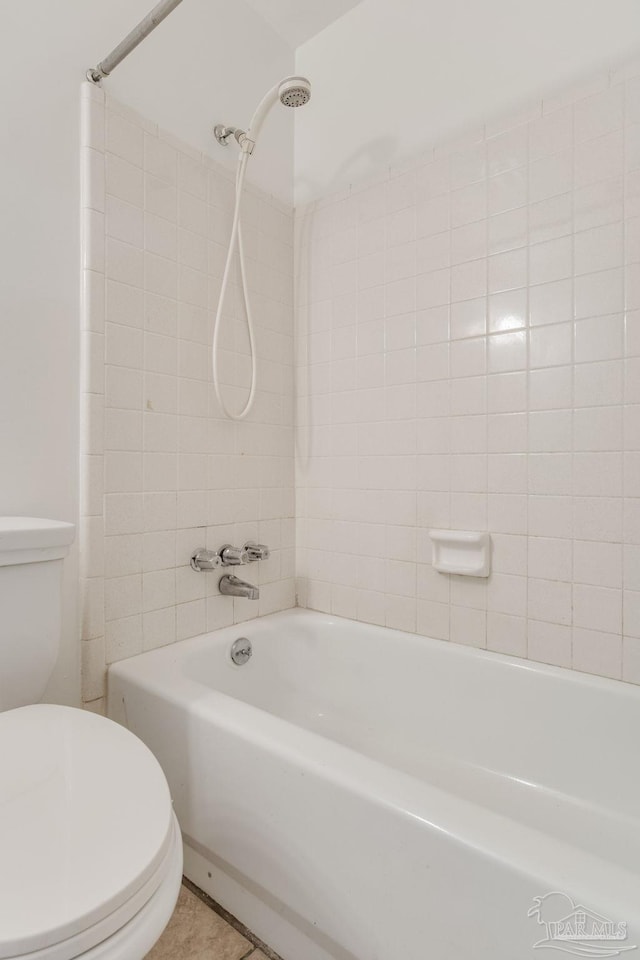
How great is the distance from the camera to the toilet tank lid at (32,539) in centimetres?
99

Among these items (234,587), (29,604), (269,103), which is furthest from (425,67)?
(29,604)

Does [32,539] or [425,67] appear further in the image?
[425,67]

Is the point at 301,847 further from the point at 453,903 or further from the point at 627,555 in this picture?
the point at 627,555

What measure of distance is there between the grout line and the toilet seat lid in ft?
1.87

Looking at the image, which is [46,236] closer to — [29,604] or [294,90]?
[294,90]

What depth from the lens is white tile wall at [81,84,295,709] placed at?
128cm

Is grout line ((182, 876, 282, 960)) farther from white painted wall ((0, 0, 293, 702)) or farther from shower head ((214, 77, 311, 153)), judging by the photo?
shower head ((214, 77, 311, 153))

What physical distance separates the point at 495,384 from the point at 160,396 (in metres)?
0.93

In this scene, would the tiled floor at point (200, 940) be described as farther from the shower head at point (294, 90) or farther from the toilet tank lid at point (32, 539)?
the shower head at point (294, 90)

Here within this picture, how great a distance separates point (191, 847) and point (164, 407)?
1095 millimetres

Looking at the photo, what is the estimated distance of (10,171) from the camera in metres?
1.14

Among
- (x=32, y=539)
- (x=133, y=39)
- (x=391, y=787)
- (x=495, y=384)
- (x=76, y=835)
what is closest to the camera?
(x=76, y=835)

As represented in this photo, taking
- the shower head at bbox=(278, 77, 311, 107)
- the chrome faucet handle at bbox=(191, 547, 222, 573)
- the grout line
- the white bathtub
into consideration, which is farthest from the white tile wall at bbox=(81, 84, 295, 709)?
the grout line

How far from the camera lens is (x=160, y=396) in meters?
1.42
